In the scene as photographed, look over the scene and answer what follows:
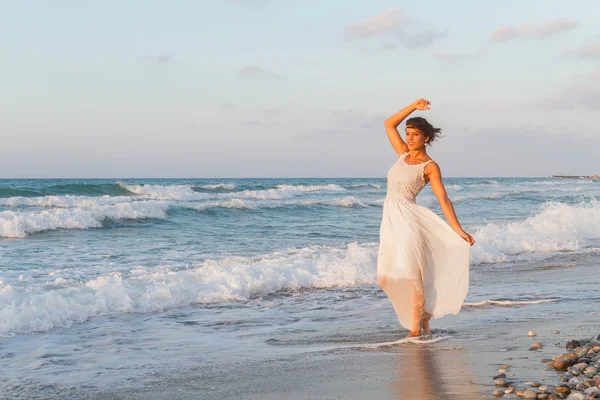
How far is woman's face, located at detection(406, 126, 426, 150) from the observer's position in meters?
5.64

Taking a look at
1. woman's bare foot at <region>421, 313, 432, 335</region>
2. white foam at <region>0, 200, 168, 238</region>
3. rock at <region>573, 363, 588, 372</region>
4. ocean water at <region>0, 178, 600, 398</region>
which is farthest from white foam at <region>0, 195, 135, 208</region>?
rock at <region>573, 363, 588, 372</region>

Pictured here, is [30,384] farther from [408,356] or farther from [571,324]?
[571,324]

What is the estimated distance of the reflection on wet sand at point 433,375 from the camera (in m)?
4.00

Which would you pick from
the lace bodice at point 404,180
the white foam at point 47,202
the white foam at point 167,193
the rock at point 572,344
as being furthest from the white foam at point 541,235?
the white foam at point 167,193

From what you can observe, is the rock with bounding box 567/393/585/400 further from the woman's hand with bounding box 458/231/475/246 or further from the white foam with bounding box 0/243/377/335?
the white foam with bounding box 0/243/377/335

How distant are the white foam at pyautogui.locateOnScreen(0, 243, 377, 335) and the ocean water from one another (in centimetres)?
2

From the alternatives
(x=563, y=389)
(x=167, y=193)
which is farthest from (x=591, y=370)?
(x=167, y=193)

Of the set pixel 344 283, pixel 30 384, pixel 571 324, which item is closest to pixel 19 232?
pixel 344 283

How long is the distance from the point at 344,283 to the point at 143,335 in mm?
4095

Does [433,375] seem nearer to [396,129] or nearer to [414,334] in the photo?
[414,334]

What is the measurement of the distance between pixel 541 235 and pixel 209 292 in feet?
30.7

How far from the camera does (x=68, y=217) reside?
18.5m

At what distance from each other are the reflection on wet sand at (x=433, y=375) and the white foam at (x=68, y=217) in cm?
1347

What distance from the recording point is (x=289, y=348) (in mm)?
5570
